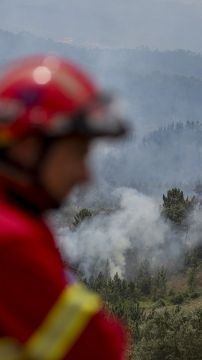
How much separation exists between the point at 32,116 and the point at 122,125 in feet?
1.77

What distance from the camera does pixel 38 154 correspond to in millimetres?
3104

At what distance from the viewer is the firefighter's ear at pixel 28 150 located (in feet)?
10.2

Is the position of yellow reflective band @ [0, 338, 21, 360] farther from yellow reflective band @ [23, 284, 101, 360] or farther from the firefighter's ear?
the firefighter's ear

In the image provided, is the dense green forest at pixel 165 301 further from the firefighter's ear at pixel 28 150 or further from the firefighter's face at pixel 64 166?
the firefighter's ear at pixel 28 150

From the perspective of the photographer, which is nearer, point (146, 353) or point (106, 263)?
point (146, 353)

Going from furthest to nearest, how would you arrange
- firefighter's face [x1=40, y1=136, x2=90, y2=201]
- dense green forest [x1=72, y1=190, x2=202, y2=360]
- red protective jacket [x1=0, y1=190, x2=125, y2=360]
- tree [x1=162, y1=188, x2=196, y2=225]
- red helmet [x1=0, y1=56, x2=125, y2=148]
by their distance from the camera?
tree [x1=162, y1=188, x2=196, y2=225]
dense green forest [x1=72, y1=190, x2=202, y2=360]
firefighter's face [x1=40, y1=136, x2=90, y2=201]
red helmet [x1=0, y1=56, x2=125, y2=148]
red protective jacket [x1=0, y1=190, x2=125, y2=360]

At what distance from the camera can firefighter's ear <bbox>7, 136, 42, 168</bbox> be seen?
3109 mm

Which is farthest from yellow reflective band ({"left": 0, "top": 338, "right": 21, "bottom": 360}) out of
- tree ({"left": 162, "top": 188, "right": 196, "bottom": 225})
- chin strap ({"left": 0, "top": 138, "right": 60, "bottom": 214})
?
tree ({"left": 162, "top": 188, "right": 196, "bottom": 225})

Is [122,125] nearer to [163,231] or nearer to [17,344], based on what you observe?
[17,344]

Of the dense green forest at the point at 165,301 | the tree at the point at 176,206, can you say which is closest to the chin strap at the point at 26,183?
the dense green forest at the point at 165,301

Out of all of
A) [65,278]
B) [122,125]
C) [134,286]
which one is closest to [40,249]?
[65,278]

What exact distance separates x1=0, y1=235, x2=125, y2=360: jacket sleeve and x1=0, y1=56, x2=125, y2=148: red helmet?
0.58 meters

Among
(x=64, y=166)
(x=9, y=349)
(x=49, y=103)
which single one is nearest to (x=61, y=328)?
(x=9, y=349)

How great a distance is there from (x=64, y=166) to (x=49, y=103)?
353mm
